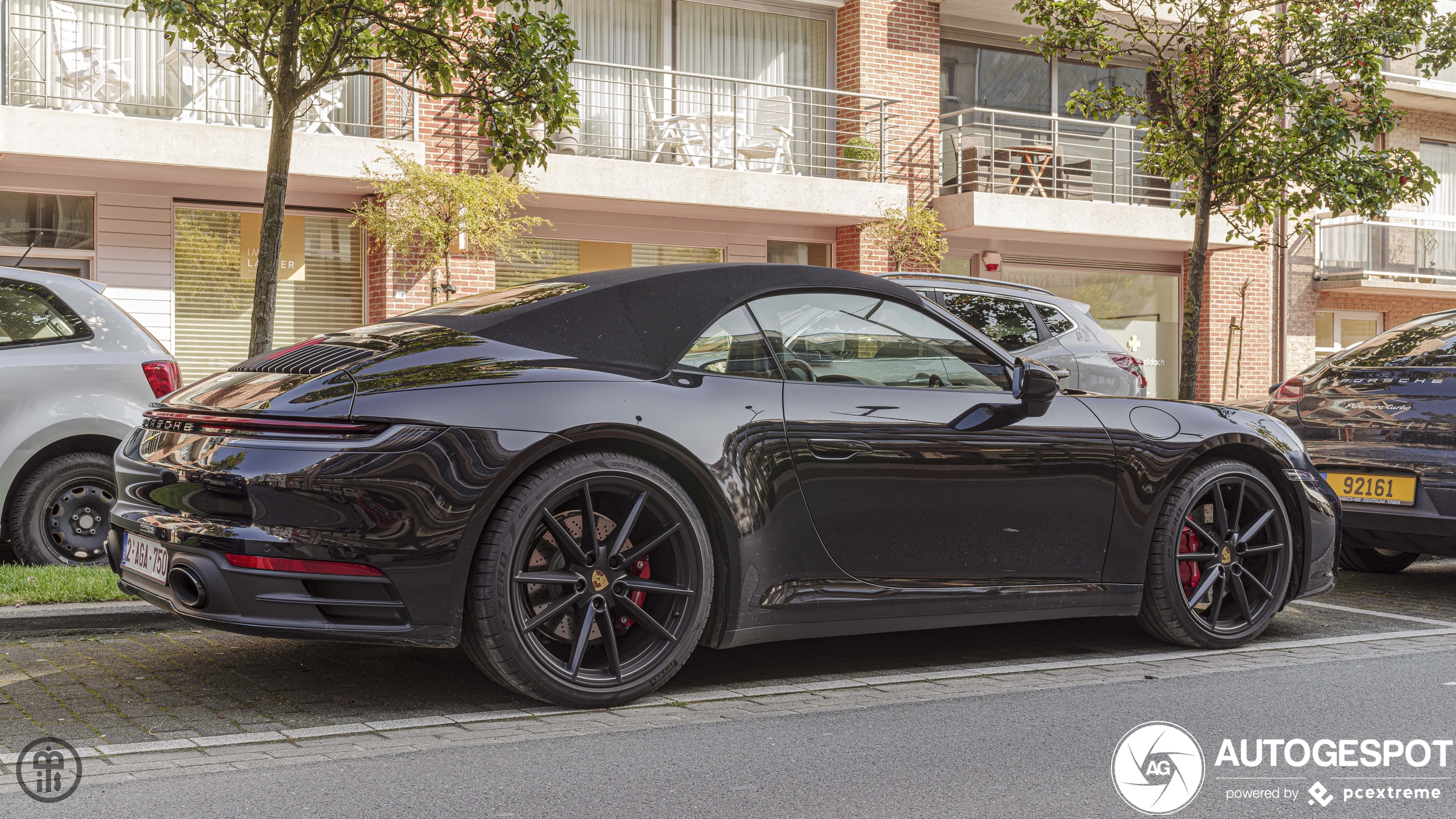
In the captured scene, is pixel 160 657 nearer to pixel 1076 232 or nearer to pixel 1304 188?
pixel 1304 188

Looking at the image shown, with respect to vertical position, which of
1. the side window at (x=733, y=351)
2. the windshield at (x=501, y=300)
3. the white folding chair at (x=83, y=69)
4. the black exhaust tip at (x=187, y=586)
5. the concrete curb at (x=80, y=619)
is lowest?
the concrete curb at (x=80, y=619)

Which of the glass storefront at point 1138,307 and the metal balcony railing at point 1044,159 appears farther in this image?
the glass storefront at point 1138,307

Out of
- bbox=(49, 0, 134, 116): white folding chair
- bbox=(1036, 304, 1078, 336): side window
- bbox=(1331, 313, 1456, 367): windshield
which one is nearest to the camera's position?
bbox=(1331, 313, 1456, 367): windshield

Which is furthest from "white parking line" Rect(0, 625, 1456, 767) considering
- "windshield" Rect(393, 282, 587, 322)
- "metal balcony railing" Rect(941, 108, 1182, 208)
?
"metal balcony railing" Rect(941, 108, 1182, 208)

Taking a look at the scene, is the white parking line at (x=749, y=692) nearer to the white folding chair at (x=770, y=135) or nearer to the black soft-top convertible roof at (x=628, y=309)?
the black soft-top convertible roof at (x=628, y=309)

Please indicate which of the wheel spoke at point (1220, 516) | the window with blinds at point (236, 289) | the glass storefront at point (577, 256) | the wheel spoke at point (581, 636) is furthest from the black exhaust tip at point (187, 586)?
Result: the glass storefront at point (577, 256)

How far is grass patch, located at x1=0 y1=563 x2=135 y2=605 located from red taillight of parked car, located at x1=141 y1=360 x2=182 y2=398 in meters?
Answer: 1.04

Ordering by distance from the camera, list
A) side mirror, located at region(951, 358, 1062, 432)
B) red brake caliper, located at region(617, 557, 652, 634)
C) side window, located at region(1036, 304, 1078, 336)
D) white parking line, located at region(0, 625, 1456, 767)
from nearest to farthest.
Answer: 1. white parking line, located at region(0, 625, 1456, 767)
2. red brake caliper, located at region(617, 557, 652, 634)
3. side mirror, located at region(951, 358, 1062, 432)
4. side window, located at region(1036, 304, 1078, 336)

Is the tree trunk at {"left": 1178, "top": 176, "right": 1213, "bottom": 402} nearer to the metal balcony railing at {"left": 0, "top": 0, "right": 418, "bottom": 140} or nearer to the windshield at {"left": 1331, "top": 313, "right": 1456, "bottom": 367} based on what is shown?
the windshield at {"left": 1331, "top": 313, "right": 1456, "bottom": 367}

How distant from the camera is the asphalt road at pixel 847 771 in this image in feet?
11.1

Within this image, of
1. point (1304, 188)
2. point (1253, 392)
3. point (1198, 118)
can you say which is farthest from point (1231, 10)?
point (1253, 392)

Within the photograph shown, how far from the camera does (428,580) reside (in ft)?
12.9

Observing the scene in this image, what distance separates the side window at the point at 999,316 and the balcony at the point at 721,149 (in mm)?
7409

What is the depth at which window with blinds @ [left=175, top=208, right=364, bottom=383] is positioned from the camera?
15.5 meters
